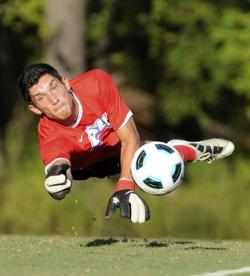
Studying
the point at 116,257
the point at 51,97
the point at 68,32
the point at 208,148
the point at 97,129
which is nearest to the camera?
the point at 116,257

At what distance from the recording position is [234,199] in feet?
73.8

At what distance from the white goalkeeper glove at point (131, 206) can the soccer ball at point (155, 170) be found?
17 cm

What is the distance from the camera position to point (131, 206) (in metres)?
9.95

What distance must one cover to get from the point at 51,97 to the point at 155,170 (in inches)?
43.0

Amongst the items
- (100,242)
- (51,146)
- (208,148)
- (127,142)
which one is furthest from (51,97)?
(208,148)

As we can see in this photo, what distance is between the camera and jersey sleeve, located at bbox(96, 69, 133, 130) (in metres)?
10.7

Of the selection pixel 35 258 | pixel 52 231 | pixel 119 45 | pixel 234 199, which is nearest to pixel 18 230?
pixel 52 231

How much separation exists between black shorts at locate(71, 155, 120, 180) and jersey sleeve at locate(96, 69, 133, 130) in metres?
0.78

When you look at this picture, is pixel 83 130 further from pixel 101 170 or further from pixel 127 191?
pixel 101 170

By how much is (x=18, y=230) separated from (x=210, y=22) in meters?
7.14

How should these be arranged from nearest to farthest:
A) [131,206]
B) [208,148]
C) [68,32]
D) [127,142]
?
[131,206]
[127,142]
[208,148]
[68,32]

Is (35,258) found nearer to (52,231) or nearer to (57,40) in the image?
(52,231)

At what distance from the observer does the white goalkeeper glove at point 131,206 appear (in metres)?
9.90

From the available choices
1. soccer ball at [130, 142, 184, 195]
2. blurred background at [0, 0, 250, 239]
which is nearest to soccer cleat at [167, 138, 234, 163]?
soccer ball at [130, 142, 184, 195]
